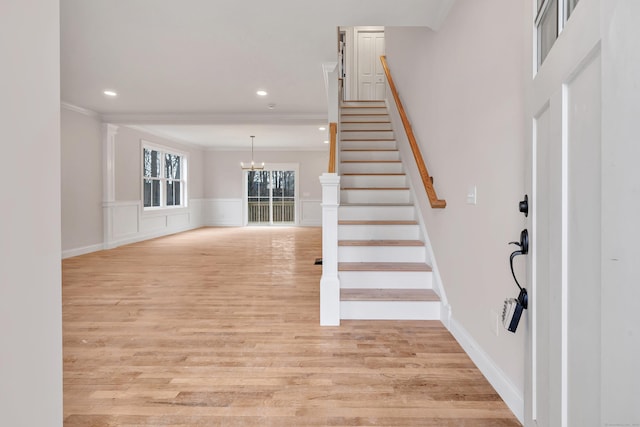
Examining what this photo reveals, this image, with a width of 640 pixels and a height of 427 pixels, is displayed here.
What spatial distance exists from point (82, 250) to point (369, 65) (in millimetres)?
6729

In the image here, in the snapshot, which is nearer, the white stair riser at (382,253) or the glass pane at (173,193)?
the white stair riser at (382,253)

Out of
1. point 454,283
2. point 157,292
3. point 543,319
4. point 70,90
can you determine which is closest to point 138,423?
point 543,319

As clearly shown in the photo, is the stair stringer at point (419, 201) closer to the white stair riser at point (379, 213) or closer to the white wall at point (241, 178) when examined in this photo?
the white stair riser at point (379, 213)

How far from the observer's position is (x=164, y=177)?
967 cm

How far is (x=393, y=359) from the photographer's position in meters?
2.23

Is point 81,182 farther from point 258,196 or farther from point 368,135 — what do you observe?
point 258,196

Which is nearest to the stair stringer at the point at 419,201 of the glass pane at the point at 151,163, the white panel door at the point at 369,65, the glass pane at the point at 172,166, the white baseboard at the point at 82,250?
the white panel door at the point at 369,65

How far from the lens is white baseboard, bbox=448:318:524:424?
166 centimetres

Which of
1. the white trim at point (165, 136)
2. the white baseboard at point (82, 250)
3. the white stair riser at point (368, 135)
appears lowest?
the white baseboard at point (82, 250)

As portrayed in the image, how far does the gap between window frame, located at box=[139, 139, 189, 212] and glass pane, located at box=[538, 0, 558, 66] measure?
872 centimetres
